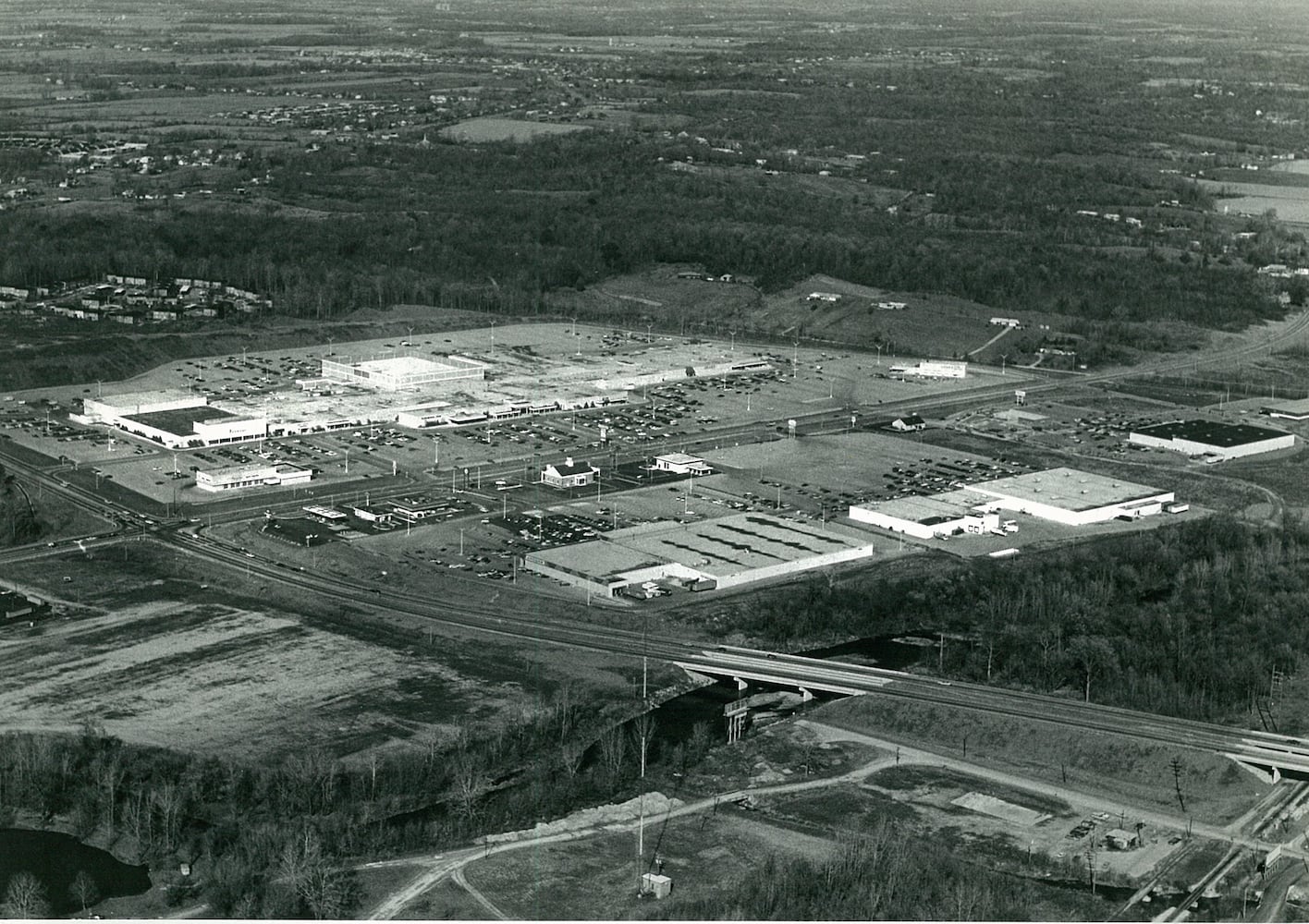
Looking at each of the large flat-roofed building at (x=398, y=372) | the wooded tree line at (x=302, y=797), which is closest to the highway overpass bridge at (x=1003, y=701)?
the wooded tree line at (x=302, y=797)

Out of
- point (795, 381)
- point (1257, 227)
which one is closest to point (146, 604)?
point (795, 381)

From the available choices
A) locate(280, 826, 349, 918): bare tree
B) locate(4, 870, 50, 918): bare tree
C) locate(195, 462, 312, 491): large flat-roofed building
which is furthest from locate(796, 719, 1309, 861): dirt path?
locate(195, 462, 312, 491): large flat-roofed building

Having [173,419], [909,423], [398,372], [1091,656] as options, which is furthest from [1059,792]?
[398,372]

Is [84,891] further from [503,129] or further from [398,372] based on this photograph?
[503,129]

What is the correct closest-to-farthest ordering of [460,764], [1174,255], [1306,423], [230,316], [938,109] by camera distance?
[460,764]
[1306,423]
[230,316]
[1174,255]
[938,109]

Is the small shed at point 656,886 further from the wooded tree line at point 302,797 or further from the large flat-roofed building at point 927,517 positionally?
the large flat-roofed building at point 927,517

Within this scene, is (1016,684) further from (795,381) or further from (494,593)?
(795,381)
